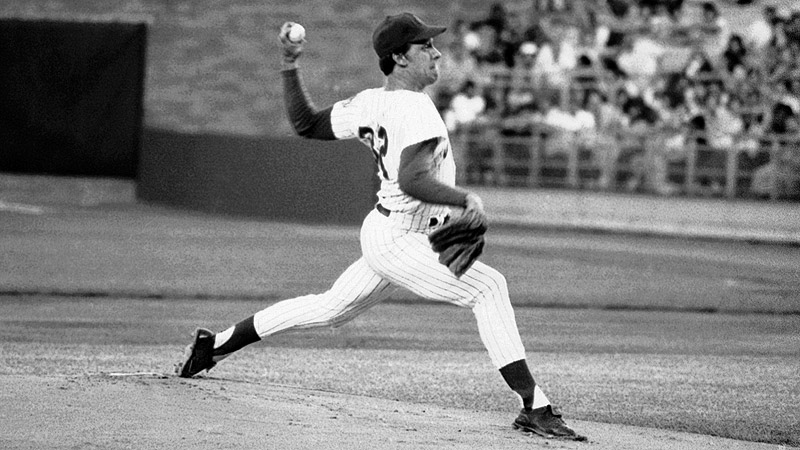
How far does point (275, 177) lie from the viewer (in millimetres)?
20562

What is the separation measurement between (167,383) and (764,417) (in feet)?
9.49

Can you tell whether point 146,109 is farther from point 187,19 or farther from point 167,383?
point 167,383

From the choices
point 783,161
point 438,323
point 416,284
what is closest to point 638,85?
point 783,161

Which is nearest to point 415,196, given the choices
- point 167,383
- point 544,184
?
point 167,383

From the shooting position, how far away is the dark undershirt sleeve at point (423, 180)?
5.71 metres

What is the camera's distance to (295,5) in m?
25.7

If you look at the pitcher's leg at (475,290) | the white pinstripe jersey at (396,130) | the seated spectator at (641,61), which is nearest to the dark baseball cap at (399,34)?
the white pinstripe jersey at (396,130)

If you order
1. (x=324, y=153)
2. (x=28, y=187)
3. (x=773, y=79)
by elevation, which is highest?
(x=773, y=79)

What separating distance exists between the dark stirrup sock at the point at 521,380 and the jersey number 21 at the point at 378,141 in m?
0.96

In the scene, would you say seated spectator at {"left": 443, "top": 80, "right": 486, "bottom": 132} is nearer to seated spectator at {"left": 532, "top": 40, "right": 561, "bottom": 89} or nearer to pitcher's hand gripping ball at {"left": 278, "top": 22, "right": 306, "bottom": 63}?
seated spectator at {"left": 532, "top": 40, "right": 561, "bottom": 89}

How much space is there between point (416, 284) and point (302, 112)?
99cm

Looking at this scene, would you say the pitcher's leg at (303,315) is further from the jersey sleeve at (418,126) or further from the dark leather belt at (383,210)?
the jersey sleeve at (418,126)

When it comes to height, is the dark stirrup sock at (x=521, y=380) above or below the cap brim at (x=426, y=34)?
below

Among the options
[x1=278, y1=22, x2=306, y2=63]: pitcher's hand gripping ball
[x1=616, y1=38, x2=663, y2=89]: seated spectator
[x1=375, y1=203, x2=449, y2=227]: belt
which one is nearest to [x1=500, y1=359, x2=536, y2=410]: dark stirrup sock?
[x1=375, y1=203, x2=449, y2=227]: belt
